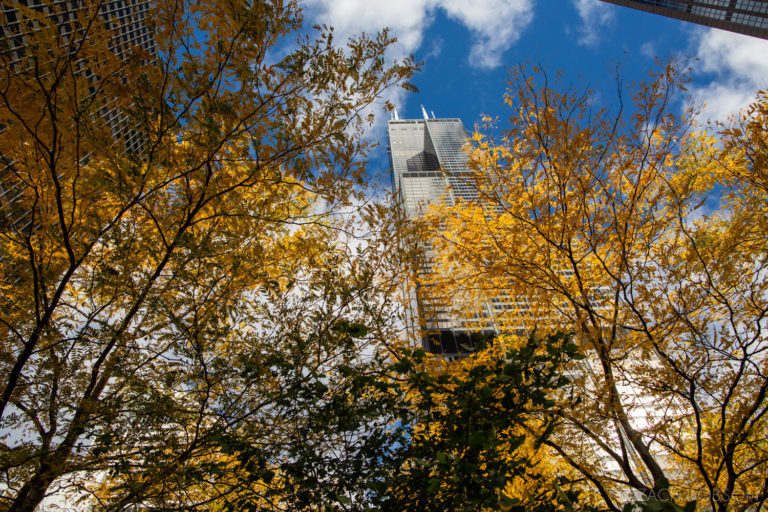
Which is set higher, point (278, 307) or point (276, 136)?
point (276, 136)

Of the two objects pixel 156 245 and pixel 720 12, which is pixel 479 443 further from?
pixel 720 12

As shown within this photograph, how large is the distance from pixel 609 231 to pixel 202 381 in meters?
5.15

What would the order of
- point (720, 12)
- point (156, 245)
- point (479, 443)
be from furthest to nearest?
point (720, 12)
point (156, 245)
point (479, 443)

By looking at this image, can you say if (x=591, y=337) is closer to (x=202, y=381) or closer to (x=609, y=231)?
(x=609, y=231)

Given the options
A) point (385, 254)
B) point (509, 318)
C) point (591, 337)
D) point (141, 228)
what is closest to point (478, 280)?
point (509, 318)

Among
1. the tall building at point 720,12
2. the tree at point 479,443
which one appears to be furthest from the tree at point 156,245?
the tall building at point 720,12

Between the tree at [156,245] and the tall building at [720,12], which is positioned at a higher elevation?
the tall building at [720,12]

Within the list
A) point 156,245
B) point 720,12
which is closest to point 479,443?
point 156,245

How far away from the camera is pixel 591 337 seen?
171 inches

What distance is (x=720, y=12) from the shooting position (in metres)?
39.1

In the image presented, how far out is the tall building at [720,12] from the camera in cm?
3619

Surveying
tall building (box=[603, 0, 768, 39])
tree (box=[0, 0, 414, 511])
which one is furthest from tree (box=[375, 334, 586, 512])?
tall building (box=[603, 0, 768, 39])

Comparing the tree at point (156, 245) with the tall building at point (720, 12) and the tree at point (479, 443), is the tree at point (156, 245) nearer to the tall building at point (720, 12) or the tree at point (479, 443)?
the tree at point (479, 443)

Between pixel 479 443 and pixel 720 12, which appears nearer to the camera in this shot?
pixel 479 443
